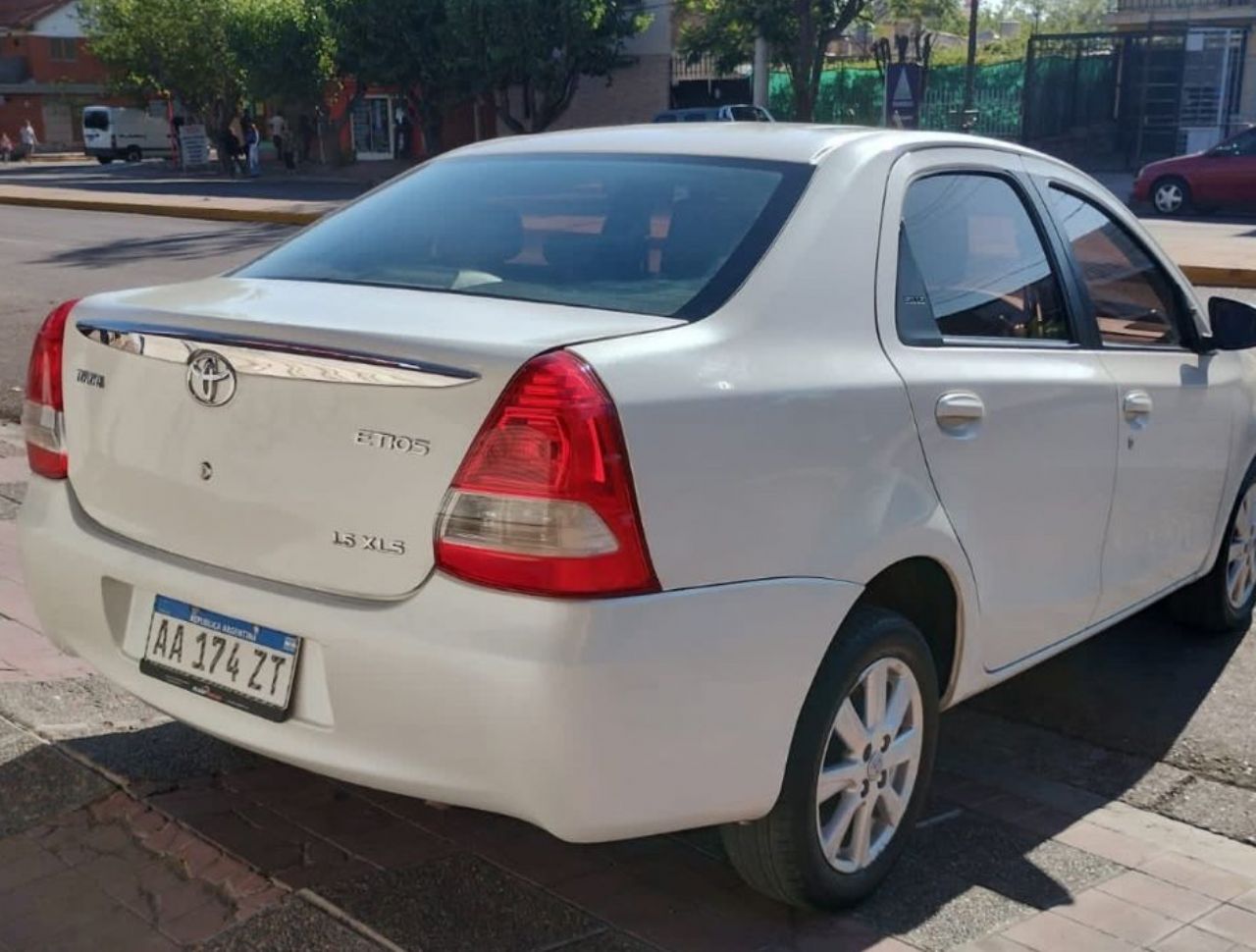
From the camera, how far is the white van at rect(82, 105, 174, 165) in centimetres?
5284

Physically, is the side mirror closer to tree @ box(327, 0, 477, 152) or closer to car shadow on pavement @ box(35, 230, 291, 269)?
car shadow on pavement @ box(35, 230, 291, 269)

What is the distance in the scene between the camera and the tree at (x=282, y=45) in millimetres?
40750

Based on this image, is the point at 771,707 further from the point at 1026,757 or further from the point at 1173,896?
the point at 1026,757

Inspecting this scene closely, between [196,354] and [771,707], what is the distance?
1.33 meters

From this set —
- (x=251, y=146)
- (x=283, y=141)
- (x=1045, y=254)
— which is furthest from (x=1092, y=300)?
(x=283, y=141)

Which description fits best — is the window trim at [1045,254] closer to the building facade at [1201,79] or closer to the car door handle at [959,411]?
the car door handle at [959,411]

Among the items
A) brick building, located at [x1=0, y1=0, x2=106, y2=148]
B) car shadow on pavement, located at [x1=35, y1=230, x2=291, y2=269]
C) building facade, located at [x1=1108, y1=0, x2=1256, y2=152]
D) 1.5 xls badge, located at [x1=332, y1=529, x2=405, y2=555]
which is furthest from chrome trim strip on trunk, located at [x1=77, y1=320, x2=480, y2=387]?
brick building, located at [x1=0, y1=0, x2=106, y2=148]

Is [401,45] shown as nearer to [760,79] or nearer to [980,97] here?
[760,79]

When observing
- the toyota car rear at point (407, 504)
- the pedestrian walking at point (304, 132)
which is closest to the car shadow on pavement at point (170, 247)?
the toyota car rear at point (407, 504)

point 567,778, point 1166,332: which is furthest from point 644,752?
point 1166,332

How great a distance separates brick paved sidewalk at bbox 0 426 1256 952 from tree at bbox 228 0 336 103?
39086mm

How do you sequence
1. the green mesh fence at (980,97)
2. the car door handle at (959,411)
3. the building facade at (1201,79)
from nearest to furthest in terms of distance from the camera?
the car door handle at (959,411), the building facade at (1201,79), the green mesh fence at (980,97)

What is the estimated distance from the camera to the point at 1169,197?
24.6 metres

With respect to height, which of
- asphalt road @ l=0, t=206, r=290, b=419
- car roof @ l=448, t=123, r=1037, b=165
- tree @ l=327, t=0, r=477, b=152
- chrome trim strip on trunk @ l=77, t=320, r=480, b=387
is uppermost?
tree @ l=327, t=0, r=477, b=152
